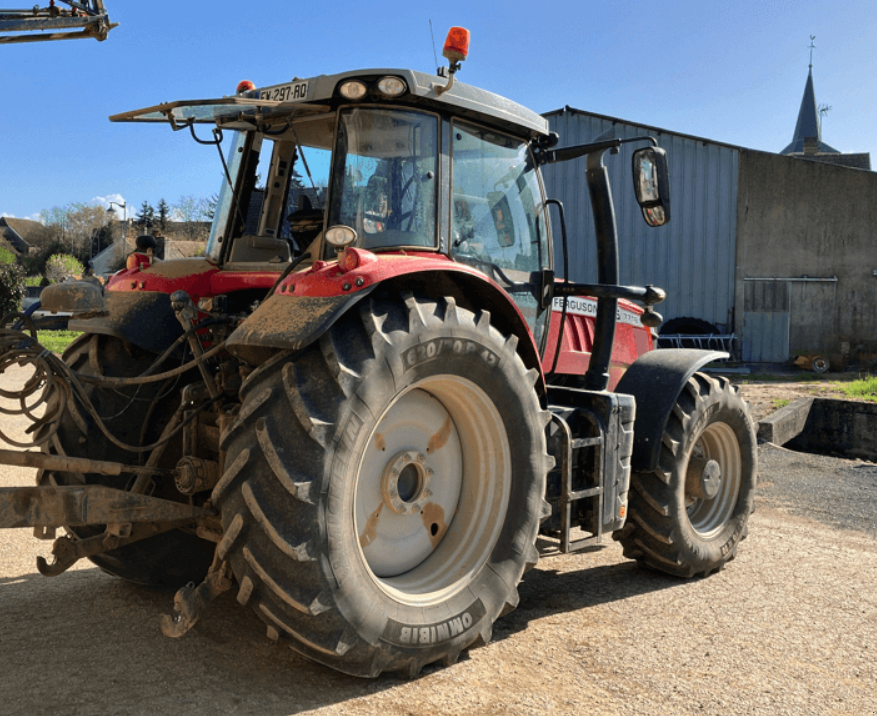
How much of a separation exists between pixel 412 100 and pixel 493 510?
6.13 ft

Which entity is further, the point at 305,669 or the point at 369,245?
the point at 369,245

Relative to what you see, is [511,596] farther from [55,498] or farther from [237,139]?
[237,139]

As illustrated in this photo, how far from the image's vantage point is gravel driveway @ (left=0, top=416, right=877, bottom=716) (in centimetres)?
298

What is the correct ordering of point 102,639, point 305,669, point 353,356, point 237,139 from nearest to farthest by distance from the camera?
point 353,356 → point 305,669 → point 102,639 → point 237,139

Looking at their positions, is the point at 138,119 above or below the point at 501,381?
above

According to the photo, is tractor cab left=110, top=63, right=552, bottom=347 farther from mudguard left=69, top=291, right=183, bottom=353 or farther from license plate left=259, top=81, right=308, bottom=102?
mudguard left=69, top=291, right=183, bottom=353

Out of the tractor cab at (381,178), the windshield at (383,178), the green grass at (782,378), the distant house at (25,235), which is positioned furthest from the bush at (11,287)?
the distant house at (25,235)

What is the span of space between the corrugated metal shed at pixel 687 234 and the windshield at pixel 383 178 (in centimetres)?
1740

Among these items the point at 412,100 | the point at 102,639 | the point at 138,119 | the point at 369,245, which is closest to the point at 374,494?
the point at 369,245

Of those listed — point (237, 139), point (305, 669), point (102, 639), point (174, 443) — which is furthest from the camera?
point (237, 139)

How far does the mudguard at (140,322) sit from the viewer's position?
13.1ft

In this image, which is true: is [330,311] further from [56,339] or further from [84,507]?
[56,339]

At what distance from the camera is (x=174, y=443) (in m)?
4.02

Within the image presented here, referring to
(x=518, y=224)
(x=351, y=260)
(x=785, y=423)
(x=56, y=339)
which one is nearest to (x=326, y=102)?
(x=351, y=260)
